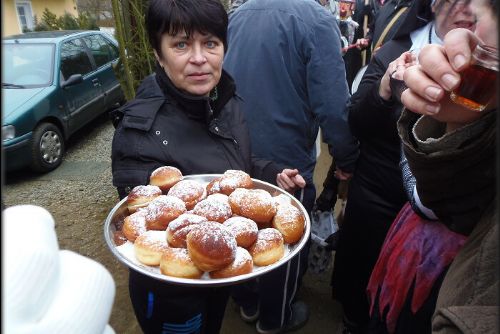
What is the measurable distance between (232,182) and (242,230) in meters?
0.28

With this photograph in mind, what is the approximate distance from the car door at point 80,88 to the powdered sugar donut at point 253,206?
5005 millimetres

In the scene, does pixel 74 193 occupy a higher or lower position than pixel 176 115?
lower

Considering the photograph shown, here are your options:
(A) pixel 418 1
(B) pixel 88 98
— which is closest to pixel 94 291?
(A) pixel 418 1

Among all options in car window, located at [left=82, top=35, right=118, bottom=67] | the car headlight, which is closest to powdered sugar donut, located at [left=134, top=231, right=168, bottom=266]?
the car headlight

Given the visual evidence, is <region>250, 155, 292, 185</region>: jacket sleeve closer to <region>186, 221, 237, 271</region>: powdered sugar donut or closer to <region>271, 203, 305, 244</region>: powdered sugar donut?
<region>271, 203, 305, 244</region>: powdered sugar donut

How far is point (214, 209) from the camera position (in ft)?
4.91

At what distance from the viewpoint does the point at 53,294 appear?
542mm

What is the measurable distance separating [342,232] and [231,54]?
1287mm

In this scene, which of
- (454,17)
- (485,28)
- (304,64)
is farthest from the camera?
(304,64)

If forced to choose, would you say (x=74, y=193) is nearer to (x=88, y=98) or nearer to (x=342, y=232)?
(x=88, y=98)

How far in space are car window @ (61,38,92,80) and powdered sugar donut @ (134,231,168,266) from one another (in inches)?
206

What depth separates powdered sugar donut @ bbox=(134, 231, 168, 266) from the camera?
52.2 inches

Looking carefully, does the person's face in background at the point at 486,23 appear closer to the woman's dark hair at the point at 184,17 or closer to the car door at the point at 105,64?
the woman's dark hair at the point at 184,17

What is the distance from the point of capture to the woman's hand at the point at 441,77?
90 centimetres
